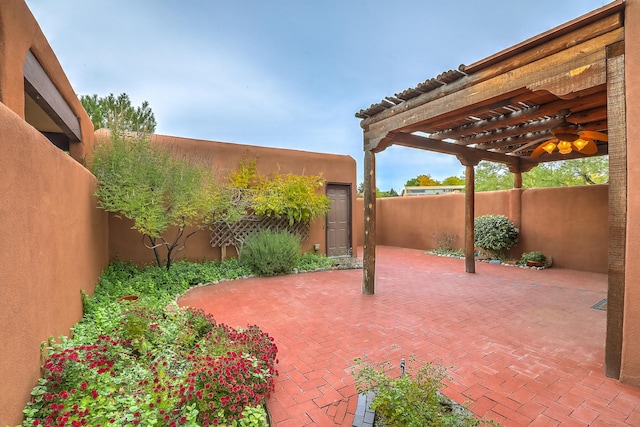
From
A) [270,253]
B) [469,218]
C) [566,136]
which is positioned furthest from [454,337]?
[270,253]

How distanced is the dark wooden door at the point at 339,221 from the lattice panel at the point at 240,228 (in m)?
1.54

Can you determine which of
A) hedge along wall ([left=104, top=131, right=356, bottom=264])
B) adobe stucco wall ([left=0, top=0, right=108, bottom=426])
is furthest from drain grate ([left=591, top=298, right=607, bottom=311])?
adobe stucco wall ([left=0, top=0, right=108, bottom=426])

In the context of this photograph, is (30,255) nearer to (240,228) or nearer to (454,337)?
(454,337)

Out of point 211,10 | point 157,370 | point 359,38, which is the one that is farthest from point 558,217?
point 211,10

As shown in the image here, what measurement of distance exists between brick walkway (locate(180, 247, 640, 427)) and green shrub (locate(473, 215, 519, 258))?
1.72 metres

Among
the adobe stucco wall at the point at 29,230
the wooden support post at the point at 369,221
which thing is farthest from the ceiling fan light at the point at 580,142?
the adobe stucco wall at the point at 29,230

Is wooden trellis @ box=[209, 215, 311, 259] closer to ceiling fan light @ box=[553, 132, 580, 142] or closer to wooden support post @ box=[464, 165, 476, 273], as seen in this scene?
wooden support post @ box=[464, 165, 476, 273]

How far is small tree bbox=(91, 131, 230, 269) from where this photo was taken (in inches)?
185

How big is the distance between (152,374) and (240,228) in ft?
16.4

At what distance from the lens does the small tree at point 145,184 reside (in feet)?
15.4

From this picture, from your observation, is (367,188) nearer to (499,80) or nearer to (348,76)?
(499,80)

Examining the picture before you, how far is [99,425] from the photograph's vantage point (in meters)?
1.63

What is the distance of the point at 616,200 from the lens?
243 centimetres

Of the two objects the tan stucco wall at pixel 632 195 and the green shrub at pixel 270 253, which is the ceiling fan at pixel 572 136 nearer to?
the tan stucco wall at pixel 632 195
